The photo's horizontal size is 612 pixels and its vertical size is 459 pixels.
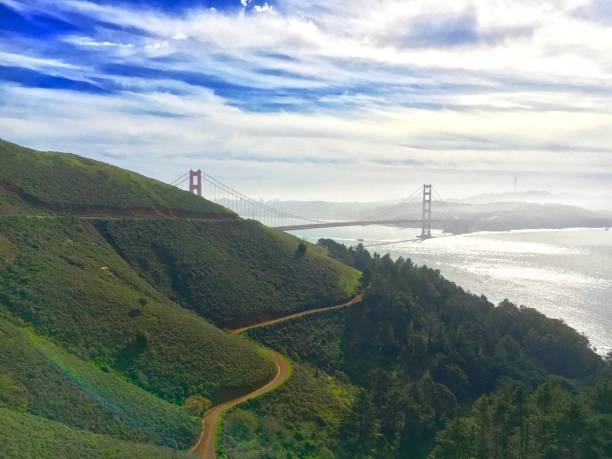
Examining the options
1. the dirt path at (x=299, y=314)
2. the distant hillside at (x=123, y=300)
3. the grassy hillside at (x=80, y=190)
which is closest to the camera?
the distant hillside at (x=123, y=300)

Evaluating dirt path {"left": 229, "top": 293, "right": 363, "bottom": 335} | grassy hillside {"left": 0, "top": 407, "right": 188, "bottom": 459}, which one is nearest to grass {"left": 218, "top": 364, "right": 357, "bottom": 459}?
grassy hillside {"left": 0, "top": 407, "right": 188, "bottom": 459}

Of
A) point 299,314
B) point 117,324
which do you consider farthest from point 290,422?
point 299,314

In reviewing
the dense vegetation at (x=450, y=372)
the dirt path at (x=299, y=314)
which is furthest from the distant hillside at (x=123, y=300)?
the dense vegetation at (x=450, y=372)

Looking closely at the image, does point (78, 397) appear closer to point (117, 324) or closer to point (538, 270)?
point (117, 324)

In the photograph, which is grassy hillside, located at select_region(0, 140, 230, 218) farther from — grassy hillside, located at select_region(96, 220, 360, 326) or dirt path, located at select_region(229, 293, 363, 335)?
dirt path, located at select_region(229, 293, 363, 335)

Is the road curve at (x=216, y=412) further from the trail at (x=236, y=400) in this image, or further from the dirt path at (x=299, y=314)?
the dirt path at (x=299, y=314)
